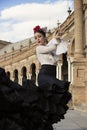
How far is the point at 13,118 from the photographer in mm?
5996

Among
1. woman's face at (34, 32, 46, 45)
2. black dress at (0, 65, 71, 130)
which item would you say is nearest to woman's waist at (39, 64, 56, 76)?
black dress at (0, 65, 71, 130)

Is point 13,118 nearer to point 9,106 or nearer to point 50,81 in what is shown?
point 9,106

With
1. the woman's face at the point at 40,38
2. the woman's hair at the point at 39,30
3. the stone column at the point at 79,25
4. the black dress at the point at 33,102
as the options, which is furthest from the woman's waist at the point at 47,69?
the stone column at the point at 79,25

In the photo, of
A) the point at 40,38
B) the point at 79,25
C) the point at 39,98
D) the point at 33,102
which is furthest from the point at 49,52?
the point at 79,25

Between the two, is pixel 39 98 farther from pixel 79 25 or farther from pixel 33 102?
pixel 79 25

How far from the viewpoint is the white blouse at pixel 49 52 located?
284 inches

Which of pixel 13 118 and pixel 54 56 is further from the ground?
pixel 54 56

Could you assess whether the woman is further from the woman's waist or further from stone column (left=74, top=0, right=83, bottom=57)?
stone column (left=74, top=0, right=83, bottom=57)

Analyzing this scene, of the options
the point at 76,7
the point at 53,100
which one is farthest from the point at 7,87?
the point at 76,7

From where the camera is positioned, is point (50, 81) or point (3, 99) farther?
point (50, 81)

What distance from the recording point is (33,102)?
6.36m

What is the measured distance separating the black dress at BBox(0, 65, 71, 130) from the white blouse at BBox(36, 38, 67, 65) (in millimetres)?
115

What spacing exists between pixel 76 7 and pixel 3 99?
24618 millimetres

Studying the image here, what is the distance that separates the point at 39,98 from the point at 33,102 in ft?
0.70
